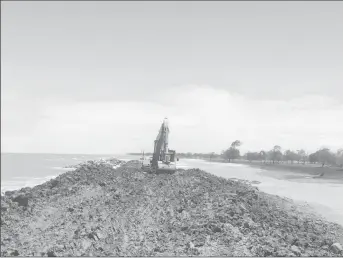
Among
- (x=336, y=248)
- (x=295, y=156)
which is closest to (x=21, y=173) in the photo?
(x=336, y=248)

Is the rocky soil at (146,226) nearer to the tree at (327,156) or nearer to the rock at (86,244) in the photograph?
the rock at (86,244)

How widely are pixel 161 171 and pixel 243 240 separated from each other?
52.4 ft

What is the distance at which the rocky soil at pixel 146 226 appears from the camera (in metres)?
9.21

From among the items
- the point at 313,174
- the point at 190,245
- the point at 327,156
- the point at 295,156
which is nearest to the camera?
the point at 190,245

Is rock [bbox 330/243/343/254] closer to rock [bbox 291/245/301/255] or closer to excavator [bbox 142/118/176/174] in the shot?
rock [bbox 291/245/301/255]

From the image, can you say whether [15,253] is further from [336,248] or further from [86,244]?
[336,248]

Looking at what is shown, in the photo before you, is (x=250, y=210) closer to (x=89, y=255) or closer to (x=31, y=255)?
(x=89, y=255)

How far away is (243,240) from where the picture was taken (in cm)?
1093

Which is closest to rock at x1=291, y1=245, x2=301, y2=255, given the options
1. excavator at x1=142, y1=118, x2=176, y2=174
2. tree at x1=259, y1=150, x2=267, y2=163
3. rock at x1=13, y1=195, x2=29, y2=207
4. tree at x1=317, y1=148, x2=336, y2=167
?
rock at x1=13, y1=195, x2=29, y2=207

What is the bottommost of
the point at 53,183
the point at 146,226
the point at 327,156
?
the point at 146,226

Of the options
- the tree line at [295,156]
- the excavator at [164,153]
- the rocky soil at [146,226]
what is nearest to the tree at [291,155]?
the tree line at [295,156]

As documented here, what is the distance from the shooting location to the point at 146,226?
1203 cm

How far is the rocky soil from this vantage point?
30.2 feet

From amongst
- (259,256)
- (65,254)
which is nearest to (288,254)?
(259,256)
